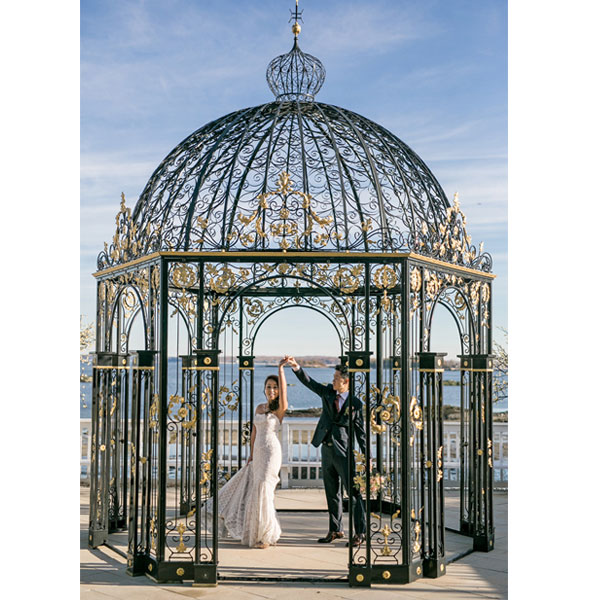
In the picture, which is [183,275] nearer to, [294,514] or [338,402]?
[338,402]

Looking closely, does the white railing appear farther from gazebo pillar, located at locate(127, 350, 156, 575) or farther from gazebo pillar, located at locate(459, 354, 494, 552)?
gazebo pillar, located at locate(127, 350, 156, 575)

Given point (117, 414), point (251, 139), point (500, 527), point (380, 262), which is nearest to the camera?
point (380, 262)

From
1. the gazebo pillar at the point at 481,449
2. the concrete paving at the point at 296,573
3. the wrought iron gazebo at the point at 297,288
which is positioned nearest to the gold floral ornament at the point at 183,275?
the wrought iron gazebo at the point at 297,288

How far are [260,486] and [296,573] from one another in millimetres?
949

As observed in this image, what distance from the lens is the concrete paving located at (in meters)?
5.47

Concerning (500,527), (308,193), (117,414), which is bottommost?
(500,527)

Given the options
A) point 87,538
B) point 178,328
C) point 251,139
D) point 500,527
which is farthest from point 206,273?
point 500,527

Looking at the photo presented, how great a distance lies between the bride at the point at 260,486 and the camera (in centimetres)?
666

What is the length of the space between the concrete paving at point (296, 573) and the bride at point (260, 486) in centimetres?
14

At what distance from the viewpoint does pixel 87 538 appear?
7.11 m

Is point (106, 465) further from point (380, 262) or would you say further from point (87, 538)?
point (380, 262)

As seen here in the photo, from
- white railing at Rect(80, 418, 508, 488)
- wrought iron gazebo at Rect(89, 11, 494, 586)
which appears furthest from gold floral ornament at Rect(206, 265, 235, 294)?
white railing at Rect(80, 418, 508, 488)

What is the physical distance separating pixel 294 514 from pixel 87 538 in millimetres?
2279

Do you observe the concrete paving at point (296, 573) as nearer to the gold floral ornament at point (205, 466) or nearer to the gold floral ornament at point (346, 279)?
the gold floral ornament at point (205, 466)
